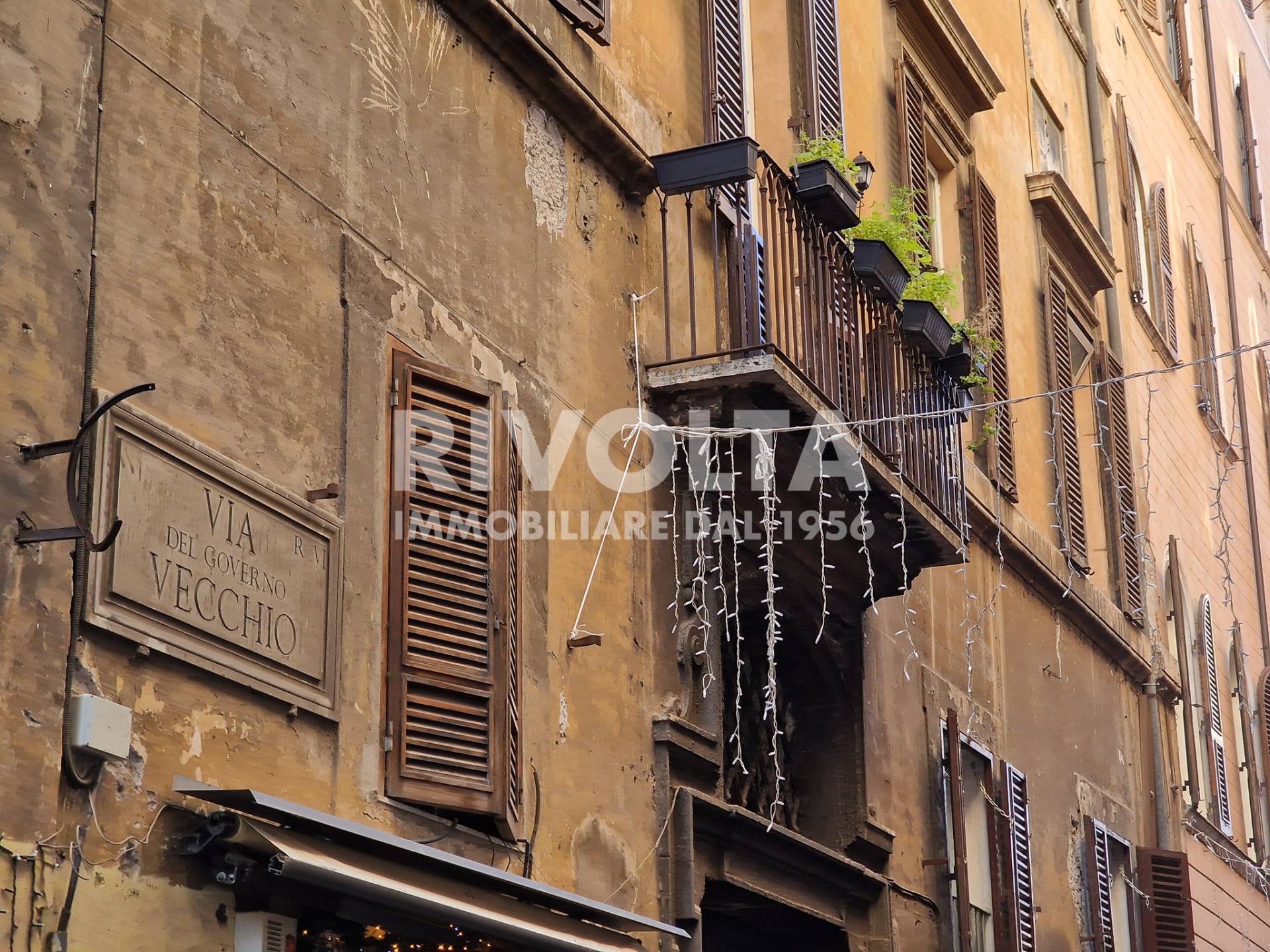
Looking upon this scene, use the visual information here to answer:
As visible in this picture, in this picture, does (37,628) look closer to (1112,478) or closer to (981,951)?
(981,951)

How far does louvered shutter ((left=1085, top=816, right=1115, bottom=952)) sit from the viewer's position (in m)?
15.0

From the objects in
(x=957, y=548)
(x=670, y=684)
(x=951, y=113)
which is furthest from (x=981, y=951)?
(x=951, y=113)

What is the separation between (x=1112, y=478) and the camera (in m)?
17.5

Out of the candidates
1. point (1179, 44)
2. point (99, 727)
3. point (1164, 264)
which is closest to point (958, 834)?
point (99, 727)

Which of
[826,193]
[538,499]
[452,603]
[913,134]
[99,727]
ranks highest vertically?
[913,134]

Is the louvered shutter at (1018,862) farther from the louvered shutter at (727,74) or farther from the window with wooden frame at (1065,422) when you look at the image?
the louvered shutter at (727,74)

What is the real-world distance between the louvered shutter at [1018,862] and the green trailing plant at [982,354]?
7.34ft

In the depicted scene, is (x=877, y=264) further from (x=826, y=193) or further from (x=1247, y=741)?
(x=1247, y=741)

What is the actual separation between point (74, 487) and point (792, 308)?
5.07 meters

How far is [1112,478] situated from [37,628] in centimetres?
1317

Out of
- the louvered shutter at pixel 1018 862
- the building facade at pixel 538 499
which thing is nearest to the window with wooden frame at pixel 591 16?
the building facade at pixel 538 499

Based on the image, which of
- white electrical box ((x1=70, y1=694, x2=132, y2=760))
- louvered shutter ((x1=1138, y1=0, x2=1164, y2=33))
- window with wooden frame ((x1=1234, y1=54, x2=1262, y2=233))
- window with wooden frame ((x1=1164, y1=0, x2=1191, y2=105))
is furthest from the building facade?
window with wooden frame ((x1=1234, y1=54, x2=1262, y2=233))

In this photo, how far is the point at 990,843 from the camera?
Result: 1336 centimetres

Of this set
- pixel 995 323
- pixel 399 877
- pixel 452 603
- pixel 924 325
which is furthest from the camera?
pixel 995 323
